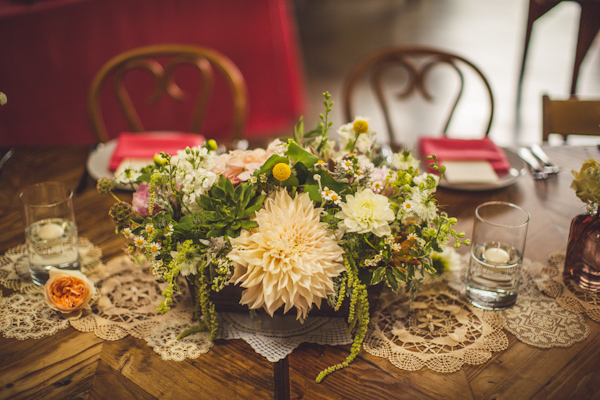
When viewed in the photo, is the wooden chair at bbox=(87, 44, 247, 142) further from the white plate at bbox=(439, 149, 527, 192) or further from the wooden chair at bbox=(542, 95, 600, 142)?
the wooden chair at bbox=(542, 95, 600, 142)

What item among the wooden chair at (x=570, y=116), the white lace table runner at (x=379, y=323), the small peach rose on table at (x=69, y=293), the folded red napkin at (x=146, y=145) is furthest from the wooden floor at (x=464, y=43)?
the small peach rose on table at (x=69, y=293)

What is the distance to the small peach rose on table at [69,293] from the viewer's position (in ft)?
3.24

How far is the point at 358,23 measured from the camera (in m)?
5.62

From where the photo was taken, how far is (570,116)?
1.58 meters

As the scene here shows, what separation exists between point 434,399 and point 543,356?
221mm

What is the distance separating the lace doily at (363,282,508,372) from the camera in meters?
0.92

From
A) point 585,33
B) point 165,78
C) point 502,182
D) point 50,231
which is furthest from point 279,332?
point 585,33

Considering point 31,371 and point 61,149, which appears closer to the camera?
point 31,371

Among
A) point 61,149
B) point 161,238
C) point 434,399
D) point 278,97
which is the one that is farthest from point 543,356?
point 278,97

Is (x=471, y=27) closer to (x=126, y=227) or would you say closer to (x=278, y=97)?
(x=278, y=97)

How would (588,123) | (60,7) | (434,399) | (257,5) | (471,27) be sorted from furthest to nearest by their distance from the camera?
(471,27) < (257,5) < (60,7) < (588,123) < (434,399)

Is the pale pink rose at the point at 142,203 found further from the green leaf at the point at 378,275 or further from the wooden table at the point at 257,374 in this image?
the green leaf at the point at 378,275

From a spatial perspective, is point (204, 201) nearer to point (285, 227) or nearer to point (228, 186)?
point (228, 186)

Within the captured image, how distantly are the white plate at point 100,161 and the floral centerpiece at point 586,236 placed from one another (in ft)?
3.54
